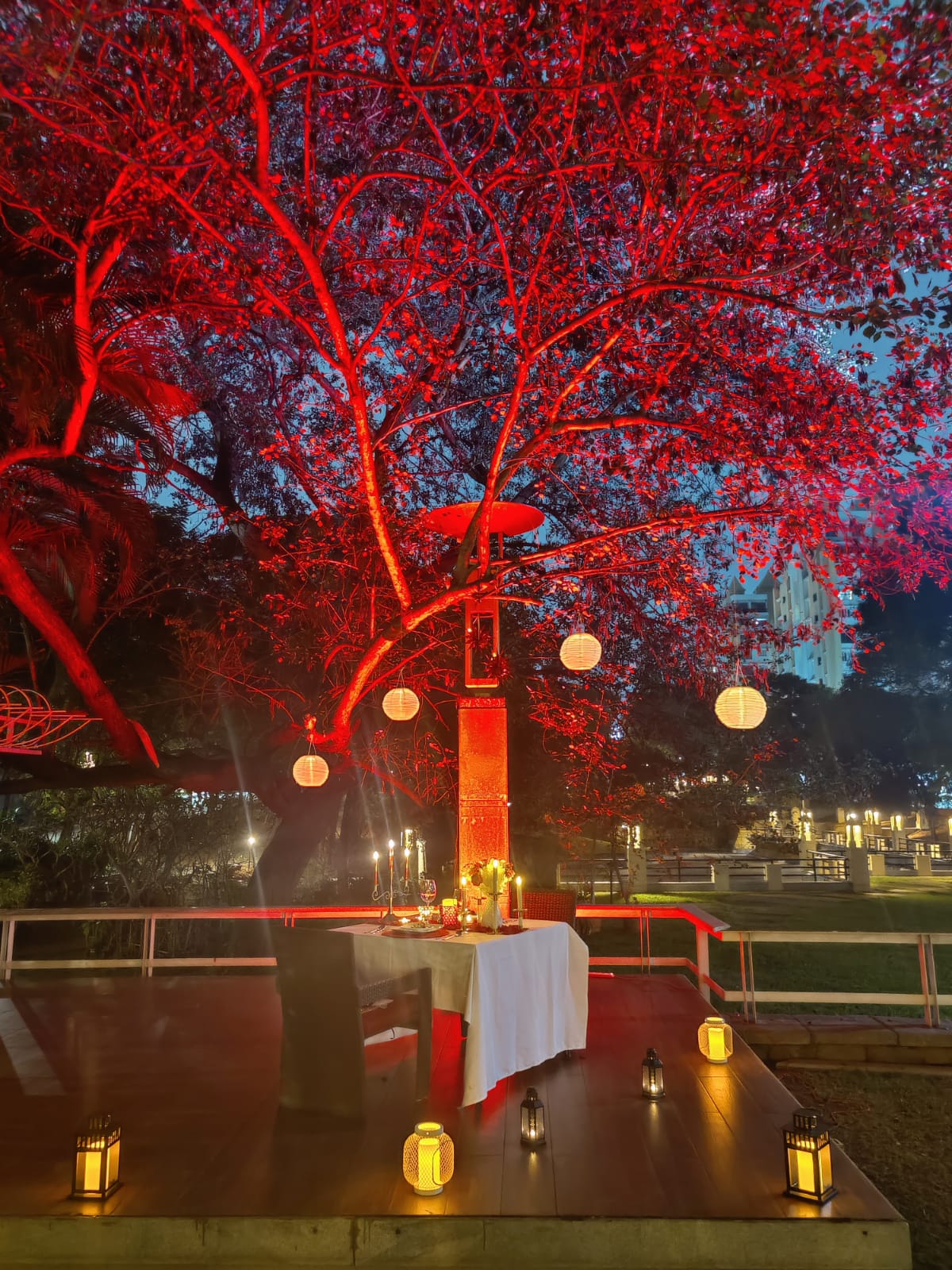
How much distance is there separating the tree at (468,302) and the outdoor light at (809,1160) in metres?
4.04

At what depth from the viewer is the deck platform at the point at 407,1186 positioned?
118 inches

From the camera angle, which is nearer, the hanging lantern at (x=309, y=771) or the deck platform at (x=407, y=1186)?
the deck platform at (x=407, y=1186)

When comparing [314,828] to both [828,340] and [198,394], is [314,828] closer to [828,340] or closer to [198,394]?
[198,394]

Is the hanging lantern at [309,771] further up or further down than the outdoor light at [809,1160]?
further up

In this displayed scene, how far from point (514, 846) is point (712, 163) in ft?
35.4

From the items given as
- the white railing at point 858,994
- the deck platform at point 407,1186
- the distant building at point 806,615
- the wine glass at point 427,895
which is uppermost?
the distant building at point 806,615

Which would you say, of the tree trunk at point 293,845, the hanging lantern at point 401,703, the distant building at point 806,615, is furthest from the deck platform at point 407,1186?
the distant building at point 806,615

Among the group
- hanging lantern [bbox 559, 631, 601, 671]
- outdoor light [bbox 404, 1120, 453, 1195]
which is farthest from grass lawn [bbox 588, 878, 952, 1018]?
outdoor light [bbox 404, 1120, 453, 1195]

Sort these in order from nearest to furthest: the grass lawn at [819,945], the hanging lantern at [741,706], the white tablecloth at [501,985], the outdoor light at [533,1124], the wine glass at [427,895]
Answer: the outdoor light at [533,1124] < the white tablecloth at [501,985] < the wine glass at [427,895] < the hanging lantern at [741,706] < the grass lawn at [819,945]

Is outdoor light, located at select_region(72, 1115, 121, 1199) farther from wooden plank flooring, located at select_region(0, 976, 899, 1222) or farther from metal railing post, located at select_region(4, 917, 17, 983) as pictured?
metal railing post, located at select_region(4, 917, 17, 983)

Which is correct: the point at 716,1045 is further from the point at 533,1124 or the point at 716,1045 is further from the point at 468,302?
the point at 468,302

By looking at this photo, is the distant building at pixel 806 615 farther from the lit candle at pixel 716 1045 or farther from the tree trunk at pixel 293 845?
the lit candle at pixel 716 1045

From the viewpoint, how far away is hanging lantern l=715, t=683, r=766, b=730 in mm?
6062

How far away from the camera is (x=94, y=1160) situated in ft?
10.5
